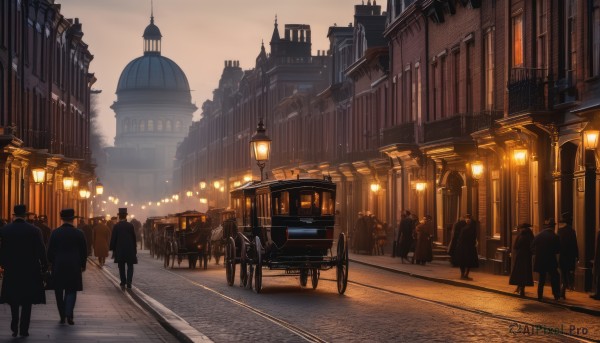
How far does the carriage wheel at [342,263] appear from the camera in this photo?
25.0 metres

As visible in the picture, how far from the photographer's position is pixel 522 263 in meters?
25.4

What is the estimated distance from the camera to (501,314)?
68.3 ft

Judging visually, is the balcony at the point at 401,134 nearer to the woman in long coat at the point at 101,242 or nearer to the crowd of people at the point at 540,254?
the woman in long coat at the point at 101,242

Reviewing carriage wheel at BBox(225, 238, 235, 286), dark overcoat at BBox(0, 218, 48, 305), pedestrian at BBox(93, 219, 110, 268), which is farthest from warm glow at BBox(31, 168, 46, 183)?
dark overcoat at BBox(0, 218, 48, 305)

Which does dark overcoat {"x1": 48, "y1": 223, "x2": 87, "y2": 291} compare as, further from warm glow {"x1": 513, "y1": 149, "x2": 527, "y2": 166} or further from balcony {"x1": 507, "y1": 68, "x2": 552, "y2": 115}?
warm glow {"x1": 513, "y1": 149, "x2": 527, "y2": 166}

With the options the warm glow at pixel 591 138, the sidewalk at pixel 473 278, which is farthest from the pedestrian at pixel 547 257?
the warm glow at pixel 591 138

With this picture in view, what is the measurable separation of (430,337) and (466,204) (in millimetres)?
22899

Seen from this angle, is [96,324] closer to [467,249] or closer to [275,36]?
[467,249]

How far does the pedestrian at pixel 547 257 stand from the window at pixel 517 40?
29.6 feet

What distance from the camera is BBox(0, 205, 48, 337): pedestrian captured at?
16.5 meters

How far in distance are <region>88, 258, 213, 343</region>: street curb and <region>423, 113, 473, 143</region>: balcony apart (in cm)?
1440

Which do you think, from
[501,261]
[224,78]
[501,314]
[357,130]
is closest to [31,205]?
[357,130]

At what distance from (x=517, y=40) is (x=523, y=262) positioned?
31.3ft

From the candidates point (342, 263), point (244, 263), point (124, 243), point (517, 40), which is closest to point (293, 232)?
point (342, 263)
